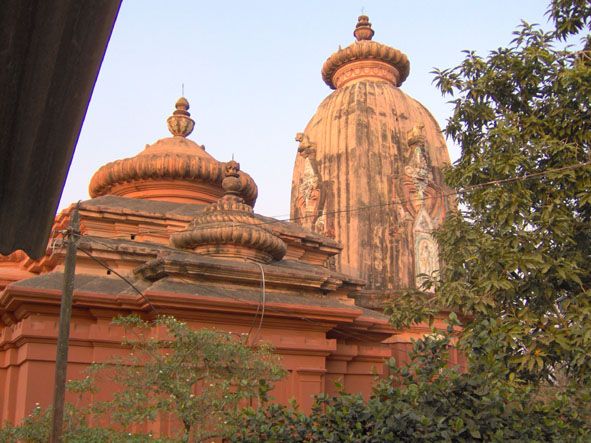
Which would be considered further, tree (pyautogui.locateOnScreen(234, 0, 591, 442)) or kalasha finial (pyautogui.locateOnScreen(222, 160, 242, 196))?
kalasha finial (pyautogui.locateOnScreen(222, 160, 242, 196))

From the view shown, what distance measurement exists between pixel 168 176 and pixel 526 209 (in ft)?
25.3

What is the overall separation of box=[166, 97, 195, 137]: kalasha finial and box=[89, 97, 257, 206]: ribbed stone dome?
685mm

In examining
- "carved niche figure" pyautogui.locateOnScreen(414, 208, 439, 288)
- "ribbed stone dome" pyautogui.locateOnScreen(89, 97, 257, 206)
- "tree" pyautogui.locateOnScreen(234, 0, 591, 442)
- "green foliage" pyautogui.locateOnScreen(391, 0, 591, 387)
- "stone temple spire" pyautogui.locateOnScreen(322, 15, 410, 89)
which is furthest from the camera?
"stone temple spire" pyautogui.locateOnScreen(322, 15, 410, 89)

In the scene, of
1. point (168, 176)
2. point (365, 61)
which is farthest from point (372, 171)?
point (168, 176)

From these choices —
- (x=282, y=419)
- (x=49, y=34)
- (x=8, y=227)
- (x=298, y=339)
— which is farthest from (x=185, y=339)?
(x=49, y=34)

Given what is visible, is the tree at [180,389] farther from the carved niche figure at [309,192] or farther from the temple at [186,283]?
the carved niche figure at [309,192]

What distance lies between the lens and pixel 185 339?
Result: 6875 mm

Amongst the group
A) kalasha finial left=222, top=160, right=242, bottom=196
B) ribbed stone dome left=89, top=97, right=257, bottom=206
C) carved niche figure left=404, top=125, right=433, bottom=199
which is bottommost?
kalasha finial left=222, top=160, right=242, bottom=196

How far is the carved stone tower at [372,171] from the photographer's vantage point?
2345cm

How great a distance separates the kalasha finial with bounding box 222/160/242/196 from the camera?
11.4m

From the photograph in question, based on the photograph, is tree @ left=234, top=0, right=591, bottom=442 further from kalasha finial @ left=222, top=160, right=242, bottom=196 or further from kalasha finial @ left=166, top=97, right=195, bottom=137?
kalasha finial @ left=166, top=97, right=195, bottom=137

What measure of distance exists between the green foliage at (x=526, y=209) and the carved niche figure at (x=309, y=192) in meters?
15.5

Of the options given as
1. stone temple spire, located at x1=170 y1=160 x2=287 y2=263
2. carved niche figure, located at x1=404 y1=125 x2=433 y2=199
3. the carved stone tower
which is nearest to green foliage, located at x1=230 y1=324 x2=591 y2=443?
stone temple spire, located at x1=170 y1=160 x2=287 y2=263

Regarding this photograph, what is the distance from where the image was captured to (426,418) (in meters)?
4.88
